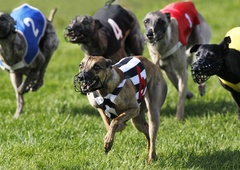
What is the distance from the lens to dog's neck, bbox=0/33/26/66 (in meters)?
7.09

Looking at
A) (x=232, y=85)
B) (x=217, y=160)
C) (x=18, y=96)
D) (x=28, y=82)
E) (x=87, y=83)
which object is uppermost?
(x=87, y=83)

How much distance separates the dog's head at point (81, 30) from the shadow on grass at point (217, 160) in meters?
2.20

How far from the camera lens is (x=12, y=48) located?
7.14 meters

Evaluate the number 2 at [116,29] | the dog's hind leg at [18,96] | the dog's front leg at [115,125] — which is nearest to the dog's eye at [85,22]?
the number 2 at [116,29]

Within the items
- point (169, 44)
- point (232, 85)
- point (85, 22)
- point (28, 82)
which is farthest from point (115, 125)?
point (28, 82)

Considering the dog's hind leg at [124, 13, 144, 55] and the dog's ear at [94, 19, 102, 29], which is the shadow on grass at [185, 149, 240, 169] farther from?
the dog's hind leg at [124, 13, 144, 55]

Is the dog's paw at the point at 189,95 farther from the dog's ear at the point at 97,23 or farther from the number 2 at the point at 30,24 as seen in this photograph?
the number 2 at the point at 30,24

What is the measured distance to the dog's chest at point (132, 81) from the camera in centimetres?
486

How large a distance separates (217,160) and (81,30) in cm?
245

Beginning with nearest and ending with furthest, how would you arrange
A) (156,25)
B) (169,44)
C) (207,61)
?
(207,61) → (156,25) → (169,44)

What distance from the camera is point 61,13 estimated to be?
54.8ft

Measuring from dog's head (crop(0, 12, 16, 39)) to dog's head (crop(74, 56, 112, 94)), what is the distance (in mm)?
2356

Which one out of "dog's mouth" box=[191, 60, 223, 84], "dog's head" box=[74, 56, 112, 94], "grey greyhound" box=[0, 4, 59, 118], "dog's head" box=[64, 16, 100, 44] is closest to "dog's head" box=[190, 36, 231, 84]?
"dog's mouth" box=[191, 60, 223, 84]

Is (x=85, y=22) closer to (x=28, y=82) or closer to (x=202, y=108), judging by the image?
(x=28, y=82)
